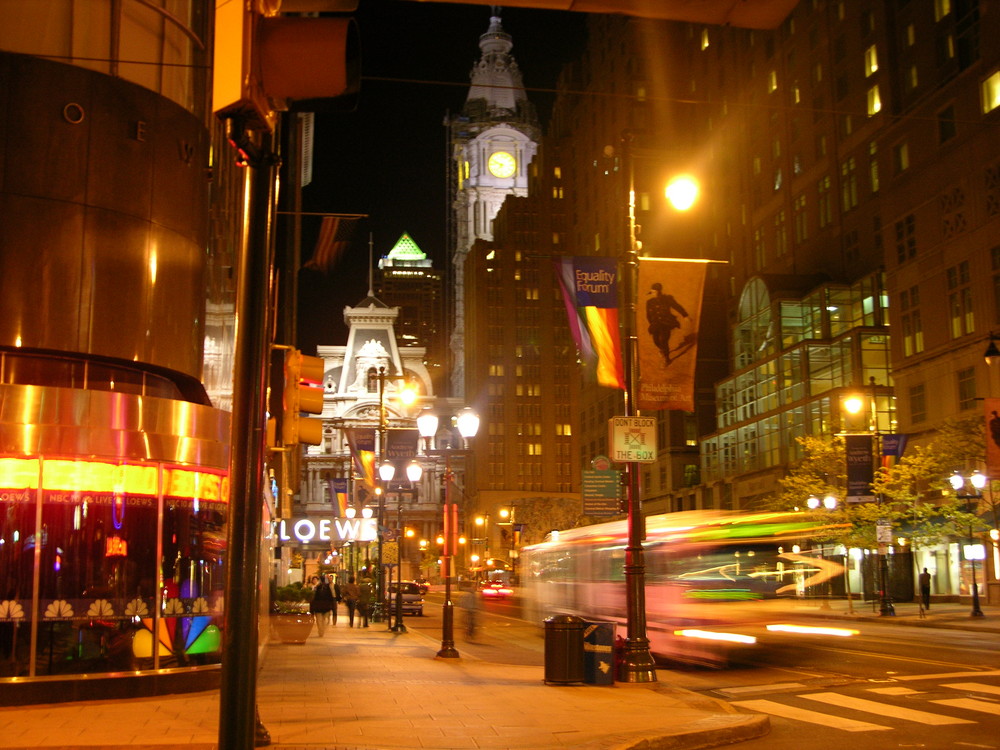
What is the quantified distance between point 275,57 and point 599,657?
14.0 m

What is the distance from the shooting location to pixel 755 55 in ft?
271

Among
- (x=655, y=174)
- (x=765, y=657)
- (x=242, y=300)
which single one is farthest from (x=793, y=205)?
(x=242, y=300)

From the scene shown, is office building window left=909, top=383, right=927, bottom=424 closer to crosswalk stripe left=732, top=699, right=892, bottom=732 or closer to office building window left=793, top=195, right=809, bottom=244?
office building window left=793, top=195, right=809, bottom=244

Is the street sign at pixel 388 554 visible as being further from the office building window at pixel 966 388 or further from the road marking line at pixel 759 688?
the road marking line at pixel 759 688

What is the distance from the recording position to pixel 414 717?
13.7 meters

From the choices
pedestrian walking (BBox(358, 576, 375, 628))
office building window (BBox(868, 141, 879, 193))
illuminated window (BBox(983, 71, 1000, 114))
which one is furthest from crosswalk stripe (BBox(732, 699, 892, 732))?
office building window (BBox(868, 141, 879, 193))

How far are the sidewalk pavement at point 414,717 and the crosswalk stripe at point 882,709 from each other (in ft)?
7.08

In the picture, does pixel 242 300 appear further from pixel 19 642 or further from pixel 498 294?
pixel 498 294

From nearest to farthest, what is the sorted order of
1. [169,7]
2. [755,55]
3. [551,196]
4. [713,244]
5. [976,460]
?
1. [169,7]
2. [976,460]
3. [755,55]
4. [713,244]
5. [551,196]

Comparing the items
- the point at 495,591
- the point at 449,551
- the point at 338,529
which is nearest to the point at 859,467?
the point at 449,551

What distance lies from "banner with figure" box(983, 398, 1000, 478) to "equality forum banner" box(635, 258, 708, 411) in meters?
15.7

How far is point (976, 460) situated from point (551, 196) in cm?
10681

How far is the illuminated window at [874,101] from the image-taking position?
209ft

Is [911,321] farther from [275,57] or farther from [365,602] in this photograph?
[275,57]
